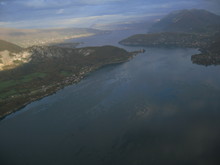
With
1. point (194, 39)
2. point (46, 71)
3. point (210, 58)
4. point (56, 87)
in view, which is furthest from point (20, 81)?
point (194, 39)

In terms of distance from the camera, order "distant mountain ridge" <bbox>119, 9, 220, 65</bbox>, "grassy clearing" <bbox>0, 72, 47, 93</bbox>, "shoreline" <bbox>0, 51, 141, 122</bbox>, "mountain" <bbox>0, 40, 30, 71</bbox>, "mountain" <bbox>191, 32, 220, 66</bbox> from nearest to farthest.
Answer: "shoreline" <bbox>0, 51, 141, 122</bbox>, "grassy clearing" <bbox>0, 72, 47, 93</bbox>, "mountain" <bbox>191, 32, 220, 66</bbox>, "distant mountain ridge" <bbox>119, 9, 220, 65</bbox>, "mountain" <bbox>0, 40, 30, 71</bbox>

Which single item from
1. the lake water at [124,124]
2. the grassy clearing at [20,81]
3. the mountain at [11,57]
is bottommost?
the lake water at [124,124]

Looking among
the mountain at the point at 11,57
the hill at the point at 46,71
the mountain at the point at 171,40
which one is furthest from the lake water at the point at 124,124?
the mountain at the point at 171,40

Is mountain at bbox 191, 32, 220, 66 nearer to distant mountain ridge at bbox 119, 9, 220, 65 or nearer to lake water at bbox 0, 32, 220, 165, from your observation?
distant mountain ridge at bbox 119, 9, 220, 65

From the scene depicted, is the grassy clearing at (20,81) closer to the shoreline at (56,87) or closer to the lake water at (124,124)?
the shoreline at (56,87)

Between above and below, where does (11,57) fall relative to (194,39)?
below

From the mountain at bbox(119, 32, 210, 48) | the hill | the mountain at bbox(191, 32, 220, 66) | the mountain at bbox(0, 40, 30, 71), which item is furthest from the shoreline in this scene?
the mountain at bbox(119, 32, 210, 48)

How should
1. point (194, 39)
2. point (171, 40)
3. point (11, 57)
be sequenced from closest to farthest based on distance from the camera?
point (11, 57)
point (194, 39)
point (171, 40)

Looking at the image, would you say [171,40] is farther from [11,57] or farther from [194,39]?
[11,57]

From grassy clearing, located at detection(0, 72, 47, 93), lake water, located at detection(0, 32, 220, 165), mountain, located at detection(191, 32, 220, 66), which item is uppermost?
mountain, located at detection(191, 32, 220, 66)
